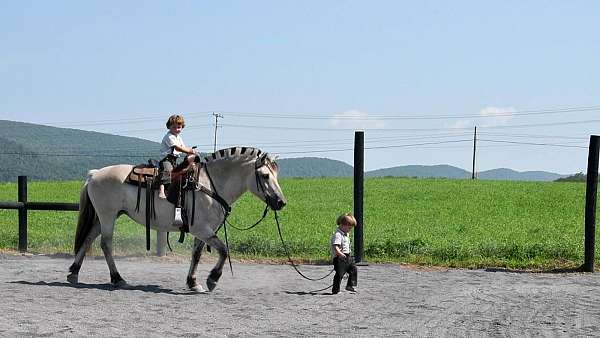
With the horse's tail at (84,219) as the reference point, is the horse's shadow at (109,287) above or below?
below

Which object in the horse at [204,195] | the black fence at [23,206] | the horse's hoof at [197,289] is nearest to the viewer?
the horse's hoof at [197,289]

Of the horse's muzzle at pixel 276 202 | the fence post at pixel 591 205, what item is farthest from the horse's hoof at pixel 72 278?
the fence post at pixel 591 205

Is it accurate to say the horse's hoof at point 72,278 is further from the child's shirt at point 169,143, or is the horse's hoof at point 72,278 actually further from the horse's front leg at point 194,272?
the child's shirt at point 169,143

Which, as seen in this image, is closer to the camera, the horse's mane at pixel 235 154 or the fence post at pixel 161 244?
the horse's mane at pixel 235 154

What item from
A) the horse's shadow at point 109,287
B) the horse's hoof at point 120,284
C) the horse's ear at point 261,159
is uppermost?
the horse's ear at point 261,159

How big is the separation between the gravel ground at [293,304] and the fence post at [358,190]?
3.35ft

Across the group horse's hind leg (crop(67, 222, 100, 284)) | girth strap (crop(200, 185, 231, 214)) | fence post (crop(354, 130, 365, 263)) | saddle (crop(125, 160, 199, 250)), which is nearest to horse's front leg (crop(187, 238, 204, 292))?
saddle (crop(125, 160, 199, 250))

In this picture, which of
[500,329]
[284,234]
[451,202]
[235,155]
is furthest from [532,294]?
[451,202]

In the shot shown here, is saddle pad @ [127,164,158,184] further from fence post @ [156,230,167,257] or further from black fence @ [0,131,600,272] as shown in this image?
black fence @ [0,131,600,272]

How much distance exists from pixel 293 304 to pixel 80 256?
11.3 ft

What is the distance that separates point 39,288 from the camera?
1097 centimetres

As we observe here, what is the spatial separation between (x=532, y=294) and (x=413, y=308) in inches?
85.0

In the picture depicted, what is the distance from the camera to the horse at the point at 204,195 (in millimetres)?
11305

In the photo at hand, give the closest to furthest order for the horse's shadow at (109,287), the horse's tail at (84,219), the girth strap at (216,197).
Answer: the horse's shadow at (109,287) → the girth strap at (216,197) → the horse's tail at (84,219)
